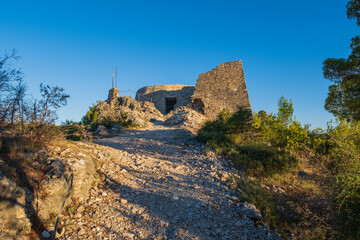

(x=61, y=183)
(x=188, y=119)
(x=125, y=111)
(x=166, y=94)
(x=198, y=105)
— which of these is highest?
(x=166, y=94)

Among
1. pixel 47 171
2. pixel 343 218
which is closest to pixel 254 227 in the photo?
pixel 343 218

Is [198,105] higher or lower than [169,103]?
lower

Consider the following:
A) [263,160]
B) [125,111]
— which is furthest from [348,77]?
[125,111]

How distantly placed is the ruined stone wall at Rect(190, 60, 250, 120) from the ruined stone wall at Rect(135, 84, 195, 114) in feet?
24.2

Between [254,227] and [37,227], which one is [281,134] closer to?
[254,227]

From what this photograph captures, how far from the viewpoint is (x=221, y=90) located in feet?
45.2

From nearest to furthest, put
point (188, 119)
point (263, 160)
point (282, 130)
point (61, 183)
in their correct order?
point (61, 183), point (263, 160), point (282, 130), point (188, 119)

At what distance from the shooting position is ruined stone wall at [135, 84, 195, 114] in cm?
2198

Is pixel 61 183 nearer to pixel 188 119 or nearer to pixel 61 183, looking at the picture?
pixel 61 183

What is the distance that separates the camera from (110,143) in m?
7.90

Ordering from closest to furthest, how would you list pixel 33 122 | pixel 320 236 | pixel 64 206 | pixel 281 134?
pixel 320 236
pixel 64 206
pixel 33 122
pixel 281 134

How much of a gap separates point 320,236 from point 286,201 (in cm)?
137

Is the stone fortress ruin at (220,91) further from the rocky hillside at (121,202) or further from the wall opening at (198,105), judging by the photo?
the rocky hillside at (121,202)

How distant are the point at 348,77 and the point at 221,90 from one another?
6972 mm
